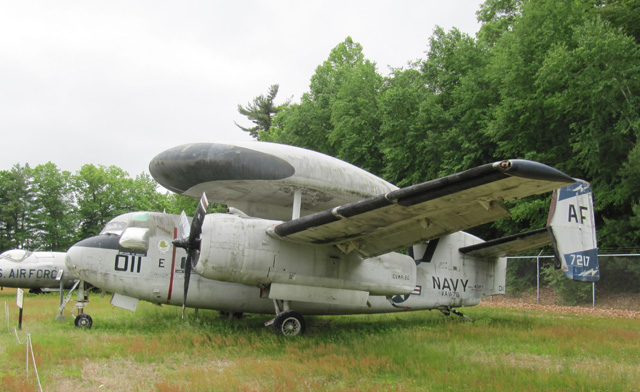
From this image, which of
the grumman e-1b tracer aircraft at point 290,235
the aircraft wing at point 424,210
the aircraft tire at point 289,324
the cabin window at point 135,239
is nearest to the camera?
the aircraft wing at point 424,210

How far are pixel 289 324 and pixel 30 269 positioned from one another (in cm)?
1840

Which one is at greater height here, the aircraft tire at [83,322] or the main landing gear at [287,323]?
the main landing gear at [287,323]

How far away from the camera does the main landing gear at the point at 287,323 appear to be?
27.8 feet

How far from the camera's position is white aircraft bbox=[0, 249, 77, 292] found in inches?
829

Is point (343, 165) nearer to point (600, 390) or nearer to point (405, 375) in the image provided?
point (405, 375)

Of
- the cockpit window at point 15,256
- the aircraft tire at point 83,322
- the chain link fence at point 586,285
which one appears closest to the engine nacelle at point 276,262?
the aircraft tire at point 83,322

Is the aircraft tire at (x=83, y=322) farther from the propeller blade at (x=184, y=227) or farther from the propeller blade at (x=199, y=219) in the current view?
the propeller blade at (x=199, y=219)

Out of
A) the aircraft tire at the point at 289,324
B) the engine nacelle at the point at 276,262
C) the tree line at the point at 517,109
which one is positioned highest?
the tree line at the point at 517,109

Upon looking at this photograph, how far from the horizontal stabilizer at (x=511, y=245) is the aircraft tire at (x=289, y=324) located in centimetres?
542

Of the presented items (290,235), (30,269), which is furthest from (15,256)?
(290,235)

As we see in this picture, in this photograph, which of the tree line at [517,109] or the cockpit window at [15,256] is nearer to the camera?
the tree line at [517,109]

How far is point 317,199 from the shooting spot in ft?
30.8

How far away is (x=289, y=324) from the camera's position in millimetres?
8578

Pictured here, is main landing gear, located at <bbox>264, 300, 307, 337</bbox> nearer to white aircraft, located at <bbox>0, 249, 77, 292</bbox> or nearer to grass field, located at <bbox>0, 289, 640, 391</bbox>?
grass field, located at <bbox>0, 289, 640, 391</bbox>
